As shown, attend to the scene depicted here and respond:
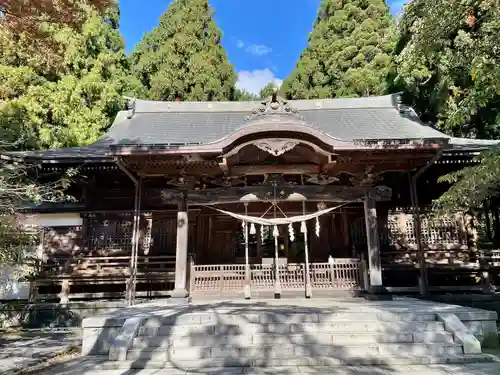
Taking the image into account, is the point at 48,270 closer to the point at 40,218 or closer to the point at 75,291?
the point at 75,291

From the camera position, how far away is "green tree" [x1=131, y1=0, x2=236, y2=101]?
20703mm

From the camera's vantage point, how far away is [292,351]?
511 cm

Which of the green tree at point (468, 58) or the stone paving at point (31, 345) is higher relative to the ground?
the green tree at point (468, 58)

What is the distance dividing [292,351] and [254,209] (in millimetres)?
5179

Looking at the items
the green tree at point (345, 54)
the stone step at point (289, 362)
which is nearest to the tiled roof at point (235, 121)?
the stone step at point (289, 362)

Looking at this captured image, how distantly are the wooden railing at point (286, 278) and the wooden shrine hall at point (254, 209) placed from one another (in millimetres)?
25

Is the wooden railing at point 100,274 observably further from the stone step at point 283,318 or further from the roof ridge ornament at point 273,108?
the roof ridge ornament at point 273,108

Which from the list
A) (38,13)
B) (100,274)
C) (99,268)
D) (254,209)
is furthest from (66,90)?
(38,13)

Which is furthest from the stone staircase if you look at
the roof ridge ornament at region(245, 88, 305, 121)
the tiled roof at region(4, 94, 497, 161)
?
the roof ridge ornament at region(245, 88, 305, 121)

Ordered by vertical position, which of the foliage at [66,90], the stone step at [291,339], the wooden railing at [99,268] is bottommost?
the stone step at [291,339]

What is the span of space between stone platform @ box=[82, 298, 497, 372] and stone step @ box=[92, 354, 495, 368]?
1 centimetres

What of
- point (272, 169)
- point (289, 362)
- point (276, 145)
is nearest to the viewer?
point (289, 362)

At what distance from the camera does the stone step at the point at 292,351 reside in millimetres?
5062

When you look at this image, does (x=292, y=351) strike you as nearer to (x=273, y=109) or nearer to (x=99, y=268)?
(x=273, y=109)
